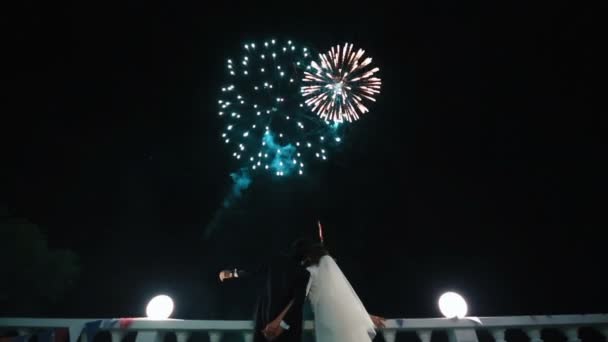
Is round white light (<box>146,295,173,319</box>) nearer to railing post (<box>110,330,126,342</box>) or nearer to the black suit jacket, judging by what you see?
railing post (<box>110,330,126,342</box>)

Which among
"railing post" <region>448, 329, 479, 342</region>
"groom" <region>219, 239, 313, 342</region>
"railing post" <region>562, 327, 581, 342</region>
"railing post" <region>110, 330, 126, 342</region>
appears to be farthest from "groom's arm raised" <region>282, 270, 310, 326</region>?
"railing post" <region>562, 327, 581, 342</region>

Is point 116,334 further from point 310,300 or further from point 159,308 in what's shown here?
point 310,300

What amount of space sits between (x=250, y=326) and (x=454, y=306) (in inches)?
87.9

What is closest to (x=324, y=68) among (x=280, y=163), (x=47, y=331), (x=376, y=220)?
(x=280, y=163)

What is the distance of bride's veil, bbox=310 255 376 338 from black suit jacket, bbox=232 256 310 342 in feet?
0.56

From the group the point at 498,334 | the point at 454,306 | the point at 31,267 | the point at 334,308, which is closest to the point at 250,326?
the point at 334,308

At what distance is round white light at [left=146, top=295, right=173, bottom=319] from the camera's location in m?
3.21

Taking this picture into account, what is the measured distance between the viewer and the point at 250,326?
9.97ft

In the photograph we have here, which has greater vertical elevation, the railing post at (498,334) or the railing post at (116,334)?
the railing post at (116,334)

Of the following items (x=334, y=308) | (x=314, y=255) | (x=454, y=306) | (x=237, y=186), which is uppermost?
(x=237, y=186)

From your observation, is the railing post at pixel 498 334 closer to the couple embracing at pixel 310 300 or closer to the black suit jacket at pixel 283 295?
the couple embracing at pixel 310 300

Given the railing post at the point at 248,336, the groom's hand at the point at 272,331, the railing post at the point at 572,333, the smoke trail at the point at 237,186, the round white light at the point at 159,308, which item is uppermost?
the smoke trail at the point at 237,186

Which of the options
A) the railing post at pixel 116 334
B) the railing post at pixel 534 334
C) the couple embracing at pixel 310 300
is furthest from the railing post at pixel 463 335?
the railing post at pixel 116 334

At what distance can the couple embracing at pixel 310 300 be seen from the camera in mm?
2684
